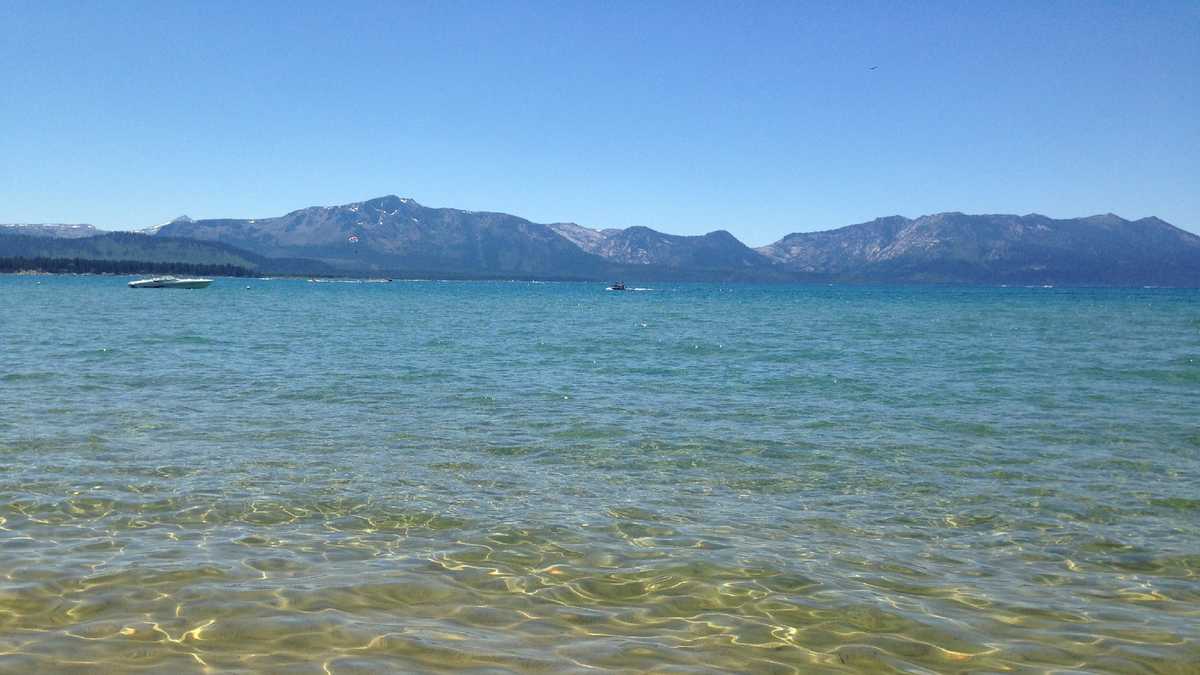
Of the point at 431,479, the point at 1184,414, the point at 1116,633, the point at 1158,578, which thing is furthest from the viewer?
the point at 1184,414

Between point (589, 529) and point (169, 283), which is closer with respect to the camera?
point (589, 529)

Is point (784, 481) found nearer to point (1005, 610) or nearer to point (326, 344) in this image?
point (1005, 610)

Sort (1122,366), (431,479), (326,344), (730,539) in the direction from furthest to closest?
(326,344)
(1122,366)
(431,479)
(730,539)

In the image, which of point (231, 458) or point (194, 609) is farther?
point (231, 458)

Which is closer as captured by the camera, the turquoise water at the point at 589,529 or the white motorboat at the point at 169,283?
the turquoise water at the point at 589,529

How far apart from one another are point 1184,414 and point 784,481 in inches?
615

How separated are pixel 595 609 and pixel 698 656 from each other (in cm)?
145

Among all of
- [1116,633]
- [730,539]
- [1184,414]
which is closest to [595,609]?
[730,539]

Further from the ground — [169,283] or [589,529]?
[169,283]

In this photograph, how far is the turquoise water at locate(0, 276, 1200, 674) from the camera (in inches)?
297

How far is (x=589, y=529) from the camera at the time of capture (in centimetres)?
1120

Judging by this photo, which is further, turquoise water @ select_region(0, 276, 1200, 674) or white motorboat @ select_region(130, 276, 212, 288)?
white motorboat @ select_region(130, 276, 212, 288)

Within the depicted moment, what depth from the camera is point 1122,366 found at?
36469 millimetres

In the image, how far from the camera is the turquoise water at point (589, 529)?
7.54 m
